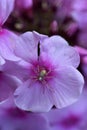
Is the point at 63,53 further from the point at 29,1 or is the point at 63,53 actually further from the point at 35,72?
the point at 29,1

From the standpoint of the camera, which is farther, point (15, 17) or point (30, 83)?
point (15, 17)

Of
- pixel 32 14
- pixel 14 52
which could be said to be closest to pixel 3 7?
pixel 14 52

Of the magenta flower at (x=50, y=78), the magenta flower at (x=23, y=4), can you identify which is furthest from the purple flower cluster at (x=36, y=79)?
the magenta flower at (x=23, y=4)

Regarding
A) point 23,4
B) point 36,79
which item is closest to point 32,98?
point 36,79

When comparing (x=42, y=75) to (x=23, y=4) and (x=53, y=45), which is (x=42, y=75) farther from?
(x=23, y=4)

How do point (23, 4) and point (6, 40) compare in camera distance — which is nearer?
point (6, 40)

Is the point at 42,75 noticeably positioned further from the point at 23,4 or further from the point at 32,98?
the point at 23,4
